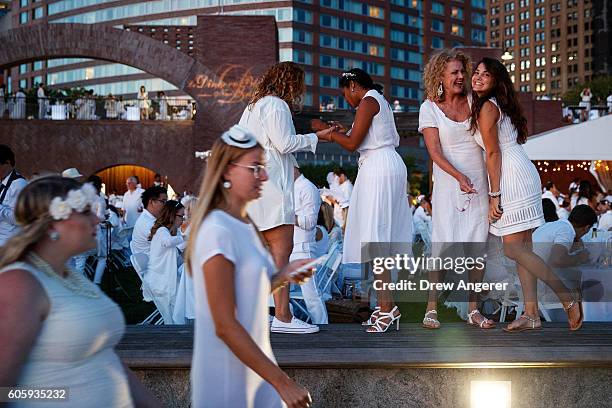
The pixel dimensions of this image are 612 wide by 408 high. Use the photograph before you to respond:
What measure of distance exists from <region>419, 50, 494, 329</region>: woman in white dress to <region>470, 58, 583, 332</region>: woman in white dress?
5.0 inches

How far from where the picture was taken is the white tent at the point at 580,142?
13398 millimetres

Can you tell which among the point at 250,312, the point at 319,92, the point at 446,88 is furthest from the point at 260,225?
the point at 319,92

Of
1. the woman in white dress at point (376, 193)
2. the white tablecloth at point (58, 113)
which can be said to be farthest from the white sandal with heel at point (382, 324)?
the white tablecloth at point (58, 113)

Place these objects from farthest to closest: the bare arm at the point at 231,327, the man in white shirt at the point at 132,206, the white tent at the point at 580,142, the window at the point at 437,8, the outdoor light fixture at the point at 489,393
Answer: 1. the window at the point at 437,8
2. the man in white shirt at the point at 132,206
3. the white tent at the point at 580,142
4. the outdoor light fixture at the point at 489,393
5. the bare arm at the point at 231,327

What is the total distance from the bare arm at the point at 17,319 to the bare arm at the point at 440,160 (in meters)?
3.47

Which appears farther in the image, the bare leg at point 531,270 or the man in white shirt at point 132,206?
the man in white shirt at point 132,206

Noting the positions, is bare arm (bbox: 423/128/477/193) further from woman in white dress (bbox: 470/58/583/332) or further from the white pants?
the white pants

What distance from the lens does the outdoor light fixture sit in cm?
474

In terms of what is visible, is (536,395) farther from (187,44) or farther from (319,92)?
(319,92)

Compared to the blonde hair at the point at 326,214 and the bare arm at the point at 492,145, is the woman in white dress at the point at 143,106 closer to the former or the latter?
the blonde hair at the point at 326,214

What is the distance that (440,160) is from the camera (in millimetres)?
5457

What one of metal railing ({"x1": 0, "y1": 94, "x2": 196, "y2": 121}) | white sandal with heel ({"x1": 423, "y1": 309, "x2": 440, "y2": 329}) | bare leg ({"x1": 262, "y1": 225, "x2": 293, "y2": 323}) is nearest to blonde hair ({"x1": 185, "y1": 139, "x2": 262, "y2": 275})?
bare leg ({"x1": 262, "y1": 225, "x2": 293, "y2": 323})

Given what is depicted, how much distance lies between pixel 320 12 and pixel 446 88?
295ft

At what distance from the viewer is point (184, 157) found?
35.1 meters
